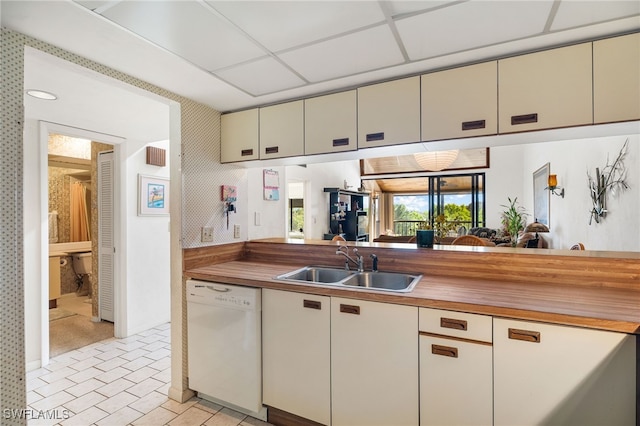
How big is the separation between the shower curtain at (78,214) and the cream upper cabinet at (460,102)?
6.06m

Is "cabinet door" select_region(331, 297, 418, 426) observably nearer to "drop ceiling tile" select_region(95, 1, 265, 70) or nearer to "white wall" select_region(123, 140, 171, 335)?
"drop ceiling tile" select_region(95, 1, 265, 70)

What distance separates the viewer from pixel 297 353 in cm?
188

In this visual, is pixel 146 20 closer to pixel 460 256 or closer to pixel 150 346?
pixel 460 256

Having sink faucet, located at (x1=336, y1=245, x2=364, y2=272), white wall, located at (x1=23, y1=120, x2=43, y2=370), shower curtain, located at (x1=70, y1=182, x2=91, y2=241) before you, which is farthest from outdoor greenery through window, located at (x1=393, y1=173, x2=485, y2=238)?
white wall, located at (x1=23, y1=120, x2=43, y2=370)

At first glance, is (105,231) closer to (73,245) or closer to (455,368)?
(73,245)

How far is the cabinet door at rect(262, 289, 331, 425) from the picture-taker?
1795 mm

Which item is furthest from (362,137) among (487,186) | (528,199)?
(487,186)

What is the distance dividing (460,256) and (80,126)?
145 inches

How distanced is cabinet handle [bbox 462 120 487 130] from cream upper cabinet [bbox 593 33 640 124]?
1.69ft

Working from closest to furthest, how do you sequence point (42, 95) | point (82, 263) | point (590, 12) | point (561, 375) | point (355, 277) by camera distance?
point (561, 375)
point (590, 12)
point (355, 277)
point (42, 95)
point (82, 263)

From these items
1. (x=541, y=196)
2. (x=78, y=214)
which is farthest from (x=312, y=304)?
(x=541, y=196)

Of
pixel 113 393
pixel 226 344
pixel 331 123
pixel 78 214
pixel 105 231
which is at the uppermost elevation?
pixel 331 123

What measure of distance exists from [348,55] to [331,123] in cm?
55

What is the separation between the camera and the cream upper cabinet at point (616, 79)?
1.52m
